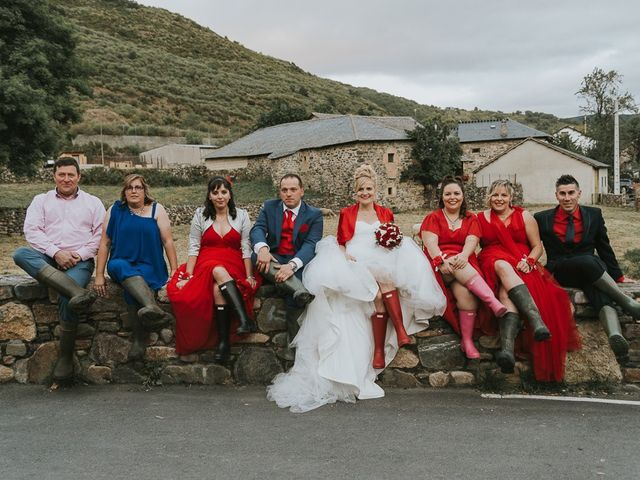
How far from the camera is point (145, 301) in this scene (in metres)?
4.75

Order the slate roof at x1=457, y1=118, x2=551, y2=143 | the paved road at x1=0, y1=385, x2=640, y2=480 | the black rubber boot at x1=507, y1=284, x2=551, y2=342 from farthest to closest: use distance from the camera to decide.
→ 1. the slate roof at x1=457, y1=118, x2=551, y2=143
2. the black rubber boot at x1=507, y1=284, x2=551, y2=342
3. the paved road at x1=0, y1=385, x2=640, y2=480

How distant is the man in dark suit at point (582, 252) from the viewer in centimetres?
466

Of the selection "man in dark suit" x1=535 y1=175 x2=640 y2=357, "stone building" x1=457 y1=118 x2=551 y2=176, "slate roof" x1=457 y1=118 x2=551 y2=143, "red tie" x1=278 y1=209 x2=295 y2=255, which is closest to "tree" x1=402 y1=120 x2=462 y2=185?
"stone building" x1=457 y1=118 x2=551 y2=176

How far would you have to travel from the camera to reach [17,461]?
11.6 ft

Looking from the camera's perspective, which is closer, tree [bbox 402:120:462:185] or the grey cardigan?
the grey cardigan

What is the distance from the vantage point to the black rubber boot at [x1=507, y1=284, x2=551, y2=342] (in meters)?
4.34

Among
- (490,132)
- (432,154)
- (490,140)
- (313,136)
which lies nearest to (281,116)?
(313,136)

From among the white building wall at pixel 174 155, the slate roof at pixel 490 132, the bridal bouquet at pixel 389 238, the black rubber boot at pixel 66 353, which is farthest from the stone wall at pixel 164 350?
the slate roof at pixel 490 132

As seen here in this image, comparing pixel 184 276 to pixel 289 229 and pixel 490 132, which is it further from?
pixel 490 132

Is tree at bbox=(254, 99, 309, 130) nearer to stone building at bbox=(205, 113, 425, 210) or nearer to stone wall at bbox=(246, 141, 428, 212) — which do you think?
stone building at bbox=(205, 113, 425, 210)

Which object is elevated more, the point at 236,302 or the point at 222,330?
the point at 236,302

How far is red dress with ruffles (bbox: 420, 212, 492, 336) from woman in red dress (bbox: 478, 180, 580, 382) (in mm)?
172

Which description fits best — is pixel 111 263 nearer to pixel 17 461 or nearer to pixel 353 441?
pixel 17 461

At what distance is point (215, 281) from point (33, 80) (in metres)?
17.1
